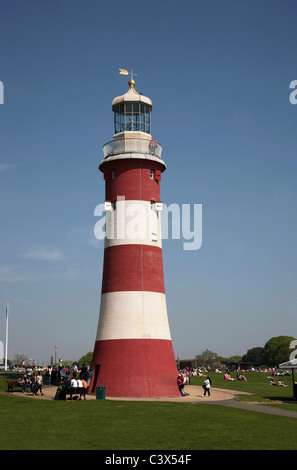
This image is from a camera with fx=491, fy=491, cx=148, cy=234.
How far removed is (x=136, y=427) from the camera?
19.2m

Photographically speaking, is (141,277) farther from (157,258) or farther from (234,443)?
(234,443)

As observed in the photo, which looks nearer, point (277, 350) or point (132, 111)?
point (132, 111)

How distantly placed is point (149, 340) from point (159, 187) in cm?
1078

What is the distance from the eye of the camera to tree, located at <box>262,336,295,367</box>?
350ft

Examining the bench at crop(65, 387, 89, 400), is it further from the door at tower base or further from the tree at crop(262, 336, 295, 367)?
the tree at crop(262, 336, 295, 367)

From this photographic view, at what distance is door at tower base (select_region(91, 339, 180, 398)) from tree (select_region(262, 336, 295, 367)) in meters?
79.6

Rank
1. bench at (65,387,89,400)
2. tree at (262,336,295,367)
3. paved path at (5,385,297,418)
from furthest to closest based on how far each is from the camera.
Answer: tree at (262,336,295,367), bench at (65,387,89,400), paved path at (5,385,297,418)

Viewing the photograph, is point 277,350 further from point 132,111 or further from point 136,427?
point 136,427

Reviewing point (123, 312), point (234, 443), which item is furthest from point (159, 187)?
point (234, 443)

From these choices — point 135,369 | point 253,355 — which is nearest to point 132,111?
point 135,369

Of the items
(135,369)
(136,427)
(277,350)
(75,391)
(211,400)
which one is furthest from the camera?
(277,350)

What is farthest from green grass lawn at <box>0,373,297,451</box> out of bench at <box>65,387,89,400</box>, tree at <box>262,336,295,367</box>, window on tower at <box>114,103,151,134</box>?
tree at <box>262,336,295,367</box>

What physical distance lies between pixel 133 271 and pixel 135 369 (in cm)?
617

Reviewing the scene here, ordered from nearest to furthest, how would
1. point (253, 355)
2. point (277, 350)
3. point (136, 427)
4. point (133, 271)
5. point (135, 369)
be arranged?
point (136, 427)
point (135, 369)
point (133, 271)
point (277, 350)
point (253, 355)
